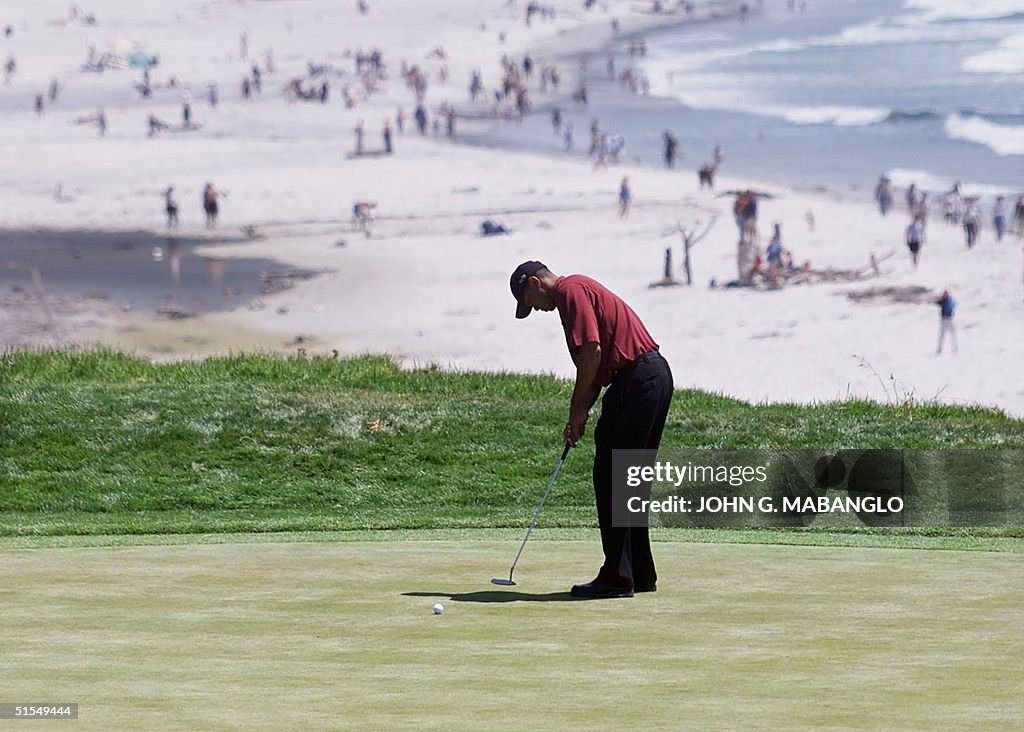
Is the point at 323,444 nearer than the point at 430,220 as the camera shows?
Yes

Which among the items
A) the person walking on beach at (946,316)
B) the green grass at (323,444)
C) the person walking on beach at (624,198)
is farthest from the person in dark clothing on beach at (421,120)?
the green grass at (323,444)

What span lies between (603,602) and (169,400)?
32.3ft

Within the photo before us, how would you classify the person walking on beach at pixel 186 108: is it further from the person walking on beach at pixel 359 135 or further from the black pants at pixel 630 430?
the black pants at pixel 630 430

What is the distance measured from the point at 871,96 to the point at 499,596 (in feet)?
85.0

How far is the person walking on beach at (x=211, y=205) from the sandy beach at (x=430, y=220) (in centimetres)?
16

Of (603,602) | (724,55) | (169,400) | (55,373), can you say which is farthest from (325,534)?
(724,55)

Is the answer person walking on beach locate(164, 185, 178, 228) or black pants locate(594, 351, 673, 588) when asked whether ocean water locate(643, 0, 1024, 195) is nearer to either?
person walking on beach locate(164, 185, 178, 228)

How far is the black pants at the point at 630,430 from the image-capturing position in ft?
27.3

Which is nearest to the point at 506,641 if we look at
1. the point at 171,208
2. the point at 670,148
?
the point at 171,208

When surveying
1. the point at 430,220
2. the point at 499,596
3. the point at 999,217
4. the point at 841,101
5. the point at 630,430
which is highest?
the point at 630,430

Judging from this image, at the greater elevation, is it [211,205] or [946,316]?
[211,205]

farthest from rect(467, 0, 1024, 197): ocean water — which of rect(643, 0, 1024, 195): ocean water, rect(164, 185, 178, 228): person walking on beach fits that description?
rect(164, 185, 178, 228): person walking on beach

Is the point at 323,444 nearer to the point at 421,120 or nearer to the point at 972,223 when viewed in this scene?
the point at 972,223

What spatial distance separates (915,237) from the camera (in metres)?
31.1
